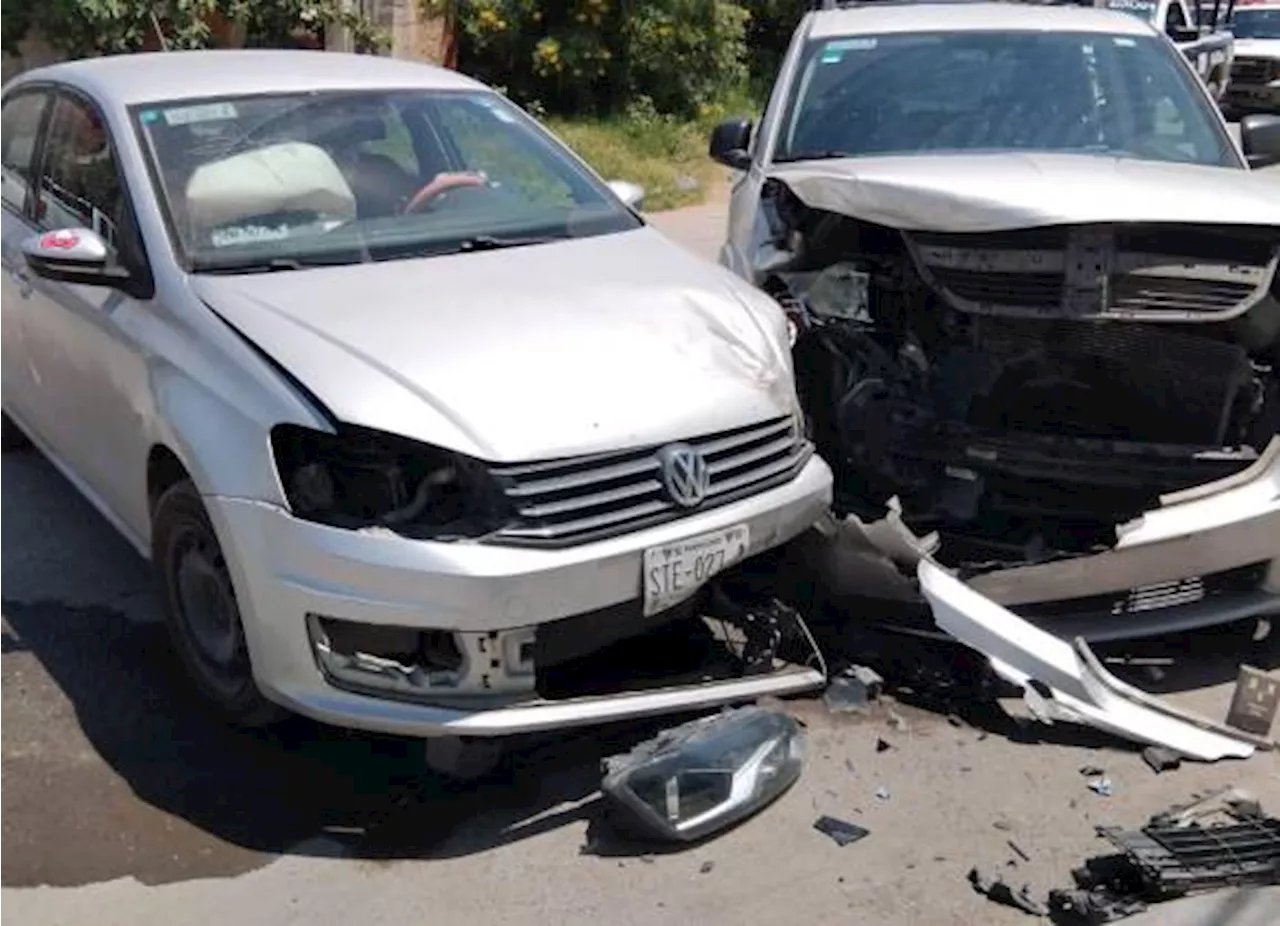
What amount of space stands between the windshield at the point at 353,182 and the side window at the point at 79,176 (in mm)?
175

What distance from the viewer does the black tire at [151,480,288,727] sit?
411 centimetres

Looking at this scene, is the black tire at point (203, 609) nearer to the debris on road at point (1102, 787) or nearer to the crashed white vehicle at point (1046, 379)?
the crashed white vehicle at point (1046, 379)

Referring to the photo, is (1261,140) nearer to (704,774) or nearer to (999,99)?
(999,99)

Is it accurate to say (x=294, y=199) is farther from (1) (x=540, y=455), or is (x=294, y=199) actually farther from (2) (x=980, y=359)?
(2) (x=980, y=359)

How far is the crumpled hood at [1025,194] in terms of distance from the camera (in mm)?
4492

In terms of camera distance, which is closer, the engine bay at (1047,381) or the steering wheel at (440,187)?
the engine bay at (1047,381)

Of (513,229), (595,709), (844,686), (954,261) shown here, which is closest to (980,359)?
(954,261)

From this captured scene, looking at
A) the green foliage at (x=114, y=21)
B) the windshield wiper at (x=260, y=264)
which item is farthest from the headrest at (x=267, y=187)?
the green foliage at (x=114, y=21)

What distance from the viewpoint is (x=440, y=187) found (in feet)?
16.4

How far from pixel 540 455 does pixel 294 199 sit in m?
1.51

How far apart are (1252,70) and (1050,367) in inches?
700

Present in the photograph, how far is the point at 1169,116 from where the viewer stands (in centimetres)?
621

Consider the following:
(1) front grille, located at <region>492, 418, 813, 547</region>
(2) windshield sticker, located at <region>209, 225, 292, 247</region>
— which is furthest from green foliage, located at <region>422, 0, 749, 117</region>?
(1) front grille, located at <region>492, 418, 813, 547</region>

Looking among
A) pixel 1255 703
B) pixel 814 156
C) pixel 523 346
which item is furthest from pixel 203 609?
pixel 814 156
